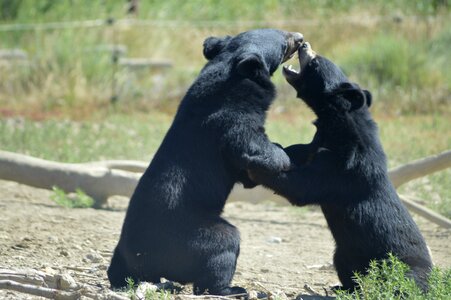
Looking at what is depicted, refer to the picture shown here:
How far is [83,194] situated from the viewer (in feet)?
26.0

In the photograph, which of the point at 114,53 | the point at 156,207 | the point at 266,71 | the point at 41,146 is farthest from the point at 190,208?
the point at 114,53

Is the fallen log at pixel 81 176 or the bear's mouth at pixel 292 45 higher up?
the bear's mouth at pixel 292 45

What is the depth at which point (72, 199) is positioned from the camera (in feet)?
26.4

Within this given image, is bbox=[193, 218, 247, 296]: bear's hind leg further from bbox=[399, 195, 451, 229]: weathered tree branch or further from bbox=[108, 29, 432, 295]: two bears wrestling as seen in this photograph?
bbox=[399, 195, 451, 229]: weathered tree branch

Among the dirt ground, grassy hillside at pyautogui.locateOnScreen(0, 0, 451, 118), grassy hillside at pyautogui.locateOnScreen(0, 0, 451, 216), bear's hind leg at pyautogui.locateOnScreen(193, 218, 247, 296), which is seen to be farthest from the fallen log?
grassy hillside at pyautogui.locateOnScreen(0, 0, 451, 118)

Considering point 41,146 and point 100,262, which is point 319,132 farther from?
point 41,146

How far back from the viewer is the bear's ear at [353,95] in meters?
5.35

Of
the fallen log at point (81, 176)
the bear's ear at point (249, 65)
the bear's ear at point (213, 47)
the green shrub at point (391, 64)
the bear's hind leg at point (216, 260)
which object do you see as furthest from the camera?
the green shrub at point (391, 64)

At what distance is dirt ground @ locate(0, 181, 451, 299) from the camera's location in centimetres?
579

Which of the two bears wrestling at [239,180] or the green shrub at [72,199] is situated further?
the green shrub at [72,199]

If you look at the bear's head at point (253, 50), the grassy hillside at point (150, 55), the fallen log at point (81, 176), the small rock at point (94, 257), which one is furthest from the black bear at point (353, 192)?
the grassy hillside at point (150, 55)

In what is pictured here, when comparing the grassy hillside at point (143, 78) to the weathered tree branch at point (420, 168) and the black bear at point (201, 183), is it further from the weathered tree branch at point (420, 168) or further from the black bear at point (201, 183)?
the black bear at point (201, 183)

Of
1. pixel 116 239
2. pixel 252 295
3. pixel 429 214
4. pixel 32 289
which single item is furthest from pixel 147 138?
pixel 32 289

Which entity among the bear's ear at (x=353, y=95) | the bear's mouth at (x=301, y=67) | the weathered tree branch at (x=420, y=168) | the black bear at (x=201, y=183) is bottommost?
the black bear at (x=201, y=183)
